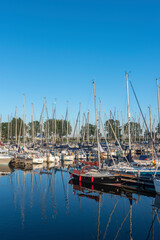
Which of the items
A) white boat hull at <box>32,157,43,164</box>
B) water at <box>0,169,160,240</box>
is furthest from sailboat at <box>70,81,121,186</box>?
white boat hull at <box>32,157,43,164</box>

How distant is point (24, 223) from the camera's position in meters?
23.0

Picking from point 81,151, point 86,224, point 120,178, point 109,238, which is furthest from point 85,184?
point 81,151

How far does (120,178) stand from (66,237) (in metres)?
19.3

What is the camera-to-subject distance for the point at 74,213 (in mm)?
26094

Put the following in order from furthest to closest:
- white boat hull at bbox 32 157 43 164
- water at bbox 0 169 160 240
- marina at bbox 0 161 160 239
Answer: white boat hull at bbox 32 157 43 164 → marina at bbox 0 161 160 239 → water at bbox 0 169 160 240

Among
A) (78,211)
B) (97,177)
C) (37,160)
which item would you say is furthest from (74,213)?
(37,160)

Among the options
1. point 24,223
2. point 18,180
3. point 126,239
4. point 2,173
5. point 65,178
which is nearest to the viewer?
point 126,239

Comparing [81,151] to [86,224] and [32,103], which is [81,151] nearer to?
[32,103]

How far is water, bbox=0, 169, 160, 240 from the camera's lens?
21.0 metres

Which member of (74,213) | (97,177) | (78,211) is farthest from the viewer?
(97,177)

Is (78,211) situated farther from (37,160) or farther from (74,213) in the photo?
(37,160)

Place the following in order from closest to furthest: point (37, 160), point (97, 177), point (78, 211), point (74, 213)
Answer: point (74, 213)
point (78, 211)
point (97, 177)
point (37, 160)

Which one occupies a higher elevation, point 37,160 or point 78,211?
point 37,160

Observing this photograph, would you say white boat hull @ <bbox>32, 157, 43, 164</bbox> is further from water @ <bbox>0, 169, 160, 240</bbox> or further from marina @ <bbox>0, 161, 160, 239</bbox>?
water @ <bbox>0, 169, 160, 240</bbox>
